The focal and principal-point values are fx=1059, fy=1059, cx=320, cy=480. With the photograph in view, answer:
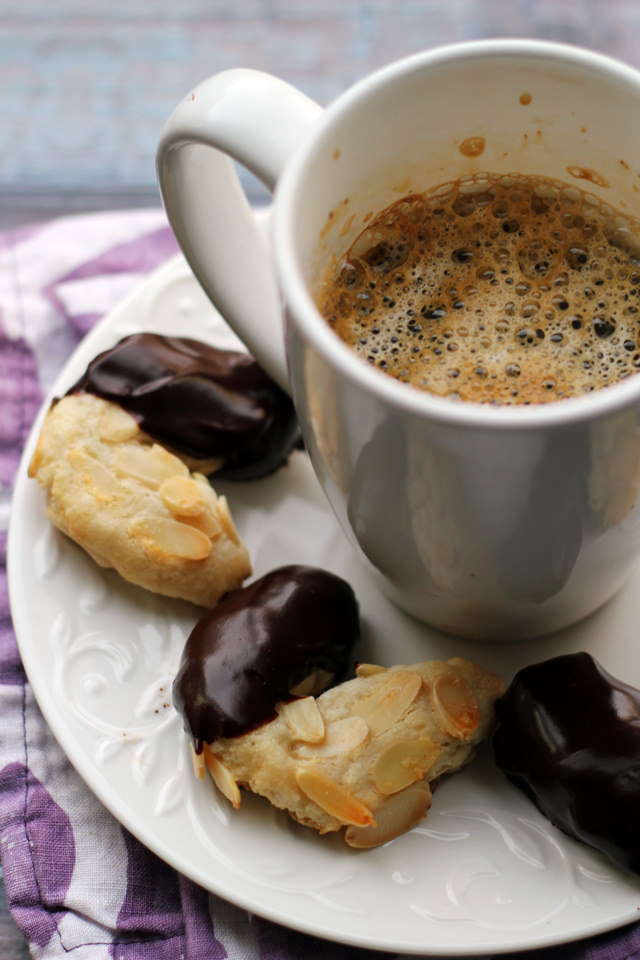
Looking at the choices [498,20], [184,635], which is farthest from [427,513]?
[498,20]

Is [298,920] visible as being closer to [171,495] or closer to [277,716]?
[277,716]

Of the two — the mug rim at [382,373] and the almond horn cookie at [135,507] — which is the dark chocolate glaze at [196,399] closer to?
the almond horn cookie at [135,507]

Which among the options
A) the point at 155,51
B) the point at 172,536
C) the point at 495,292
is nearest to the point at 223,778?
the point at 172,536

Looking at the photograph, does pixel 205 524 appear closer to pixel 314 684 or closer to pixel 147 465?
pixel 147 465

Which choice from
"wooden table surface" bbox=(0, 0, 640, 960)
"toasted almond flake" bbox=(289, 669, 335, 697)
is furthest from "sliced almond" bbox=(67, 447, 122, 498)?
"wooden table surface" bbox=(0, 0, 640, 960)

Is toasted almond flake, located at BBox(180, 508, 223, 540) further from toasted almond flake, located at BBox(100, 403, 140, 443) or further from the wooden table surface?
the wooden table surface
